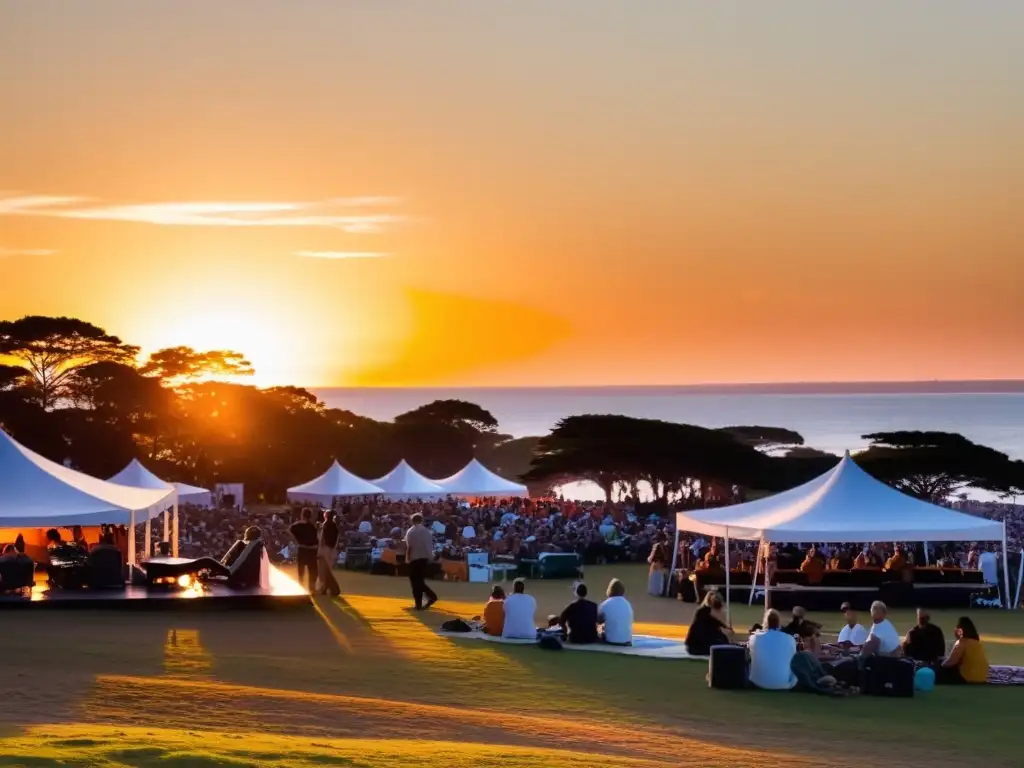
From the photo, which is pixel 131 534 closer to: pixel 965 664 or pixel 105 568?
pixel 105 568

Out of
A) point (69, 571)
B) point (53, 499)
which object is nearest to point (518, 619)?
point (69, 571)

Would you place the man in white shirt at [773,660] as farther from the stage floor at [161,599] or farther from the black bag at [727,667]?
the stage floor at [161,599]

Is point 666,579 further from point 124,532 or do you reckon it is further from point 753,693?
point 753,693

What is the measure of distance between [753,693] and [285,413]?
203 feet

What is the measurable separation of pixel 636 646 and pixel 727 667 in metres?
2.96

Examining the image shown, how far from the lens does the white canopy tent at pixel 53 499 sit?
21.5 metres

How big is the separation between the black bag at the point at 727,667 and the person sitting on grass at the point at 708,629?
159cm

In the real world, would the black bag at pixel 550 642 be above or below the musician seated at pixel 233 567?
below

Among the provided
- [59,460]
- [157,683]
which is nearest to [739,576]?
[157,683]

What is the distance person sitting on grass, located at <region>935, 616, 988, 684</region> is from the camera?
1573 cm

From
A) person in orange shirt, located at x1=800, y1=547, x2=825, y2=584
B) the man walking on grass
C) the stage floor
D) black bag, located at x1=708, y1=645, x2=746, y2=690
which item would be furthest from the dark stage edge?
person in orange shirt, located at x1=800, y1=547, x2=825, y2=584

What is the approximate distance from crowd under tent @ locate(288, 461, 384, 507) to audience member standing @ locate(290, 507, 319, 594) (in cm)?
1953

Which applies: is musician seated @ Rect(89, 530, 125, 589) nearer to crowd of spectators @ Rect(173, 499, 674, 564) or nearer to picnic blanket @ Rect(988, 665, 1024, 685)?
crowd of spectators @ Rect(173, 499, 674, 564)

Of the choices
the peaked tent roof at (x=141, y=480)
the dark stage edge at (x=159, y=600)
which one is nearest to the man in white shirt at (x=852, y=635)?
the dark stage edge at (x=159, y=600)
